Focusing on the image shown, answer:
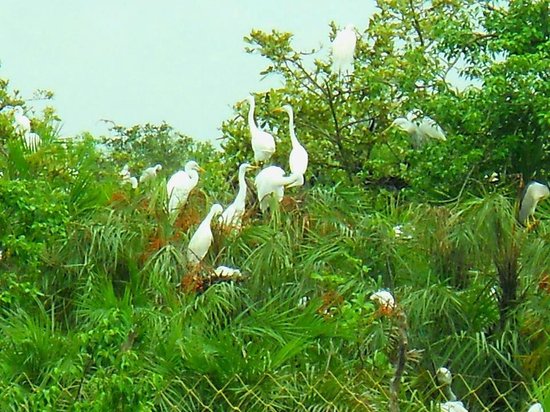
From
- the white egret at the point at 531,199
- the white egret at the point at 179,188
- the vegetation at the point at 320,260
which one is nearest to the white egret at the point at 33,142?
the vegetation at the point at 320,260

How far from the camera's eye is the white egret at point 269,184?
8.20m

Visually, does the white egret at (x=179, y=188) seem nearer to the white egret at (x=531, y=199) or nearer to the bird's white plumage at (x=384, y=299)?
the bird's white plumage at (x=384, y=299)

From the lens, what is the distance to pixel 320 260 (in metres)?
7.30

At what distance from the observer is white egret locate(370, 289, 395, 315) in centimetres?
630

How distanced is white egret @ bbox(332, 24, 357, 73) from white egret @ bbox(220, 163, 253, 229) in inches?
62.9

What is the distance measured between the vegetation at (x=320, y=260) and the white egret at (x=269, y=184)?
0.42ft

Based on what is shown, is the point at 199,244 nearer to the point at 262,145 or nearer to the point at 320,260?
the point at 320,260

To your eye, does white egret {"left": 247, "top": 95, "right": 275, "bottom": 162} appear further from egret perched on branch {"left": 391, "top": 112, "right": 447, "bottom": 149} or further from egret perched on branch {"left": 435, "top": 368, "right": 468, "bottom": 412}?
egret perched on branch {"left": 435, "top": 368, "right": 468, "bottom": 412}

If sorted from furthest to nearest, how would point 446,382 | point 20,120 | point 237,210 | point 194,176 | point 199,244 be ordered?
1. point 20,120
2. point 194,176
3. point 237,210
4. point 199,244
5. point 446,382

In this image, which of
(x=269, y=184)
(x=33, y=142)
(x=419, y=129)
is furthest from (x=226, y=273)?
(x=419, y=129)

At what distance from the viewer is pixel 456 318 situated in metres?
6.81

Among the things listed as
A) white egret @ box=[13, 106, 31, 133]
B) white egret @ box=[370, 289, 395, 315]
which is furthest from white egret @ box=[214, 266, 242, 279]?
white egret @ box=[13, 106, 31, 133]

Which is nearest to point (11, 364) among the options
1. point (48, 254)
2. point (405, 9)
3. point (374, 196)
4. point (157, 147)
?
point (48, 254)

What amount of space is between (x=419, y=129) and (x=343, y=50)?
810mm
